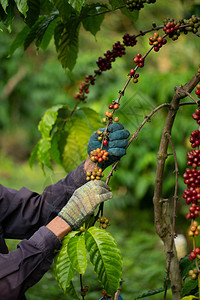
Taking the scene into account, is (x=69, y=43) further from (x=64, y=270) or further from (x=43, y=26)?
(x=64, y=270)

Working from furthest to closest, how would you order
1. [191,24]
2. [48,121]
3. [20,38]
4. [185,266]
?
[48,121]
[20,38]
[185,266]
[191,24]

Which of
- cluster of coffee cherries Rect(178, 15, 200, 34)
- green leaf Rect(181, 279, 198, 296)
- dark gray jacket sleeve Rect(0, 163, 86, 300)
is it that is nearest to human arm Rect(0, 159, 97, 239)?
dark gray jacket sleeve Rect(0, 163, 86, 300)

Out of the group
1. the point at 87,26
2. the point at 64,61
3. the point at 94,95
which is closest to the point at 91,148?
the point at 64,61

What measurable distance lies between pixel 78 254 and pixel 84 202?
0.21 m

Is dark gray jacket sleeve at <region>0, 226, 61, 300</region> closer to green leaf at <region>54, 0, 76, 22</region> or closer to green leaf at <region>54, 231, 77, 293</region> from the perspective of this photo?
green leaf at <region>54, 231, 77, 293</region>

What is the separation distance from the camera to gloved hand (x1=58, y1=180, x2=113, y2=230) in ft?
3.52

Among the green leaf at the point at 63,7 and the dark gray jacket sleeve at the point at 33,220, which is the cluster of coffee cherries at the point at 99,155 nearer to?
the dark gray jacket sleeve at the point at 33,220

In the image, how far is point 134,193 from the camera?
4.49m

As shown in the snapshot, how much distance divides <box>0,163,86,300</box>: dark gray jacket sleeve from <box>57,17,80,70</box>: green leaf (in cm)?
43

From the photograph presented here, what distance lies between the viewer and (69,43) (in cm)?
136

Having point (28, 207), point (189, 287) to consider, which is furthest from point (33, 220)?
point (189, 287)

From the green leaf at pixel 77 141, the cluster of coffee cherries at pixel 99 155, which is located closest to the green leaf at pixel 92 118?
the green leaf at pixel 77 141

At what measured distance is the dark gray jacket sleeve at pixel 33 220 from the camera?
1084 mm

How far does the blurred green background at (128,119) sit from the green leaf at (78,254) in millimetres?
666
